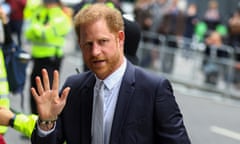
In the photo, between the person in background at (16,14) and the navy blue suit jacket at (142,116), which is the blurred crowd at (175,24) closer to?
the person in background at (16,14)

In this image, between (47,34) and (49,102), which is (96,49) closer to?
(49,102)

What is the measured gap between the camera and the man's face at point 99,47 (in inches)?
123

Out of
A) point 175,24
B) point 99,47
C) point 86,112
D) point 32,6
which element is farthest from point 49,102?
point 175,24

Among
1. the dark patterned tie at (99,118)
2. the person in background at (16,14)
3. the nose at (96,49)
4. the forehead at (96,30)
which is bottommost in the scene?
the person in background at (16,14)

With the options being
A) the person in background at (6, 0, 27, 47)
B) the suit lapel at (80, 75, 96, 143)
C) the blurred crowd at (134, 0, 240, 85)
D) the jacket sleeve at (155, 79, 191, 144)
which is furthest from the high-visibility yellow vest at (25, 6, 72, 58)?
the person in background at (6, 0, 27, 47)

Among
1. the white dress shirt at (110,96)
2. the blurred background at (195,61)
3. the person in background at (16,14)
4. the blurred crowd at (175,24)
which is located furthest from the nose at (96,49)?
the person in background at (16,14)

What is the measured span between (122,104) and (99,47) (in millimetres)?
313

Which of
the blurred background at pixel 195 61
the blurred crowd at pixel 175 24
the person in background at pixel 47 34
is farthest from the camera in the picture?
the blurred crowd at pixel 175 24

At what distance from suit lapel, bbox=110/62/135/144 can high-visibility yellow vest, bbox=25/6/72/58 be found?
198 inches

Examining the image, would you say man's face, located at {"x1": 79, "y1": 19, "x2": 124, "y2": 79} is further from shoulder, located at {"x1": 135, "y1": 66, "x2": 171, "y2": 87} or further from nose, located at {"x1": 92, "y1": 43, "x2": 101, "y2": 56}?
shoulder, located at {"x1": 135, "y1": 66, "x2": 171, "y2": 87}

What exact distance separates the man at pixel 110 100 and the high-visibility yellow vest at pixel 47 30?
4.93 m

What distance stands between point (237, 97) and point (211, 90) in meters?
0.61

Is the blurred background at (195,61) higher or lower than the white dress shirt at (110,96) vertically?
lower

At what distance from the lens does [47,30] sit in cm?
820
